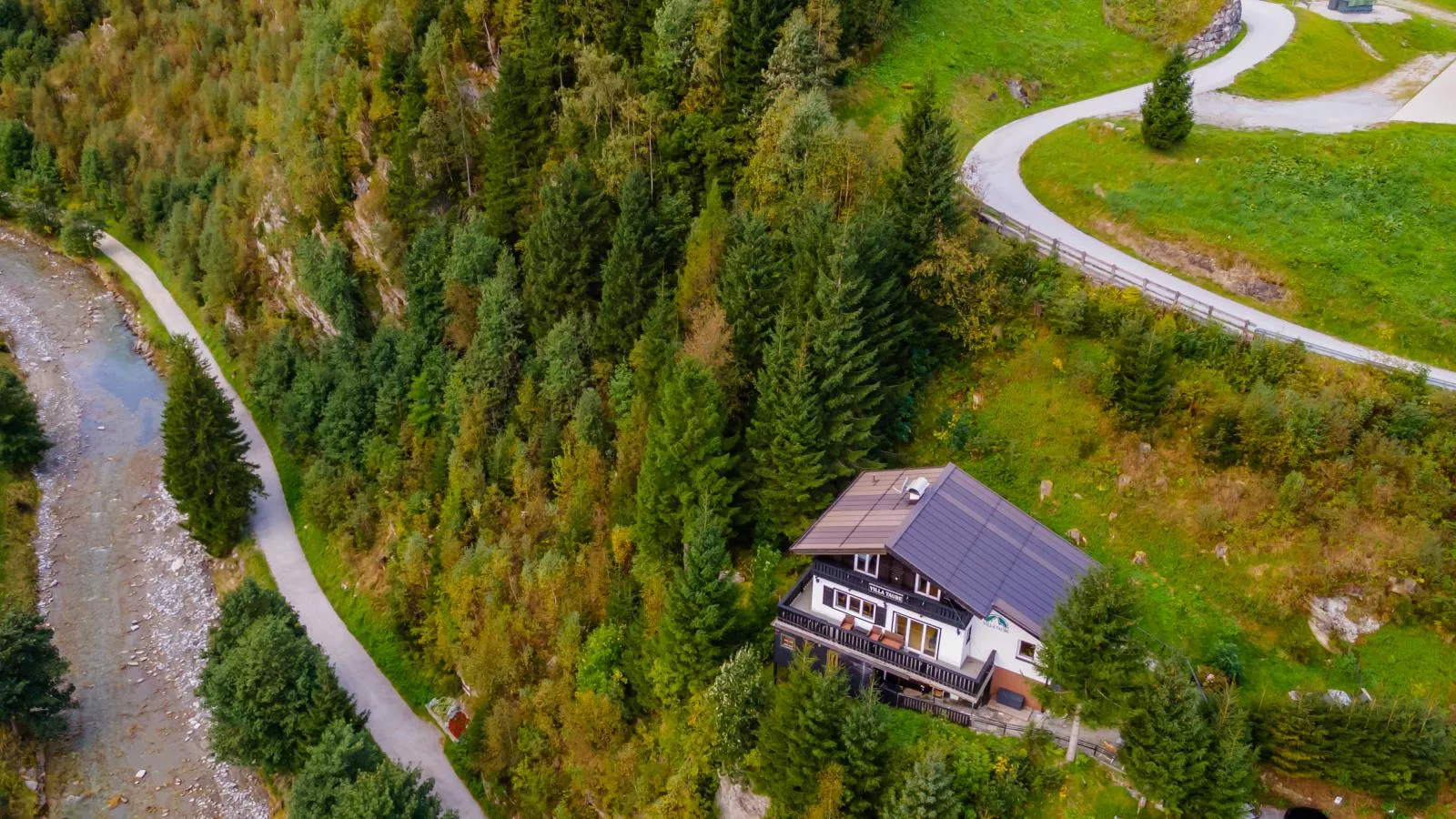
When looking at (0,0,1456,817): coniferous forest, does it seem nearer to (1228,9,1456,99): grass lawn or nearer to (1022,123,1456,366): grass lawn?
(1022,123,1456,366): grass lawn

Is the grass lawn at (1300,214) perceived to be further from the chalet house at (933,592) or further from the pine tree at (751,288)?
the pine tree at (751,288)

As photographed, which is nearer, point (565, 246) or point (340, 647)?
point (565, 246)

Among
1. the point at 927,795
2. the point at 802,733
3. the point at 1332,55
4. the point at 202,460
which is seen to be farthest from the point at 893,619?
the point at 1332,55

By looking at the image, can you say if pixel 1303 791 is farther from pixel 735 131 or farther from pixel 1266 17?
pixel 1266 17

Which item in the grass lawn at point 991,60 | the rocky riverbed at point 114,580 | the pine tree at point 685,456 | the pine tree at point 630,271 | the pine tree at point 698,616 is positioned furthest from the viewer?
the grass lawn at point 991,60

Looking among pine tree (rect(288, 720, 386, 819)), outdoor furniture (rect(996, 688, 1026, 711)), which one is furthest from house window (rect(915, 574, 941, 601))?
pine tree (rect(288, 720, 386, 819))

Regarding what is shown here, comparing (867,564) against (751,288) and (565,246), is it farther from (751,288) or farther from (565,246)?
(565,246)

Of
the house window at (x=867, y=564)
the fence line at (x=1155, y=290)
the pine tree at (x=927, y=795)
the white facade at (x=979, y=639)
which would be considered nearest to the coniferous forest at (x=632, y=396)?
the pine tree at (x=927, y=795)
